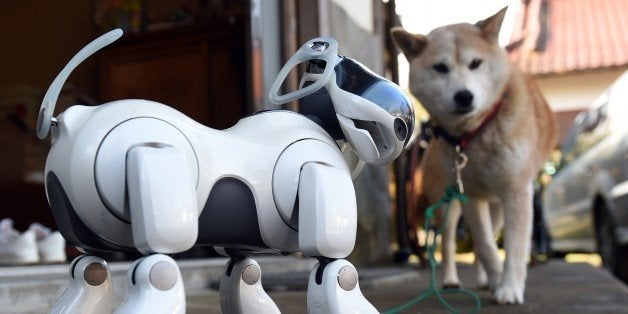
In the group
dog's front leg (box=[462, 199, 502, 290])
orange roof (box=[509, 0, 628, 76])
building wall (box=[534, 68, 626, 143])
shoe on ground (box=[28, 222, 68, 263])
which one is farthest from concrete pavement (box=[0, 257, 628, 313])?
building wall (box=[534, 68, 626, 143])

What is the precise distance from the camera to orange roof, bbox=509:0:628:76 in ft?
45.2

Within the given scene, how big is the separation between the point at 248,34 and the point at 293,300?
1927 millimetres

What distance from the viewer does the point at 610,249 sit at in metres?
5.74

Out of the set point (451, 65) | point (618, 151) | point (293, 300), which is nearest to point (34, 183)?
point (293, 300)

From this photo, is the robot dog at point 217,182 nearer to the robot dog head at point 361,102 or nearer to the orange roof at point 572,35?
the robot dog head at point 361,102

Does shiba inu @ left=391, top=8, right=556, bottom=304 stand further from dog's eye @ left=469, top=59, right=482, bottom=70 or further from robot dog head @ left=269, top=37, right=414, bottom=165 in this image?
robot dog head @ left=269, top=37, right=414, bottom=165

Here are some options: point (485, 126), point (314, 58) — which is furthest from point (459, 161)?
point (314, 58)

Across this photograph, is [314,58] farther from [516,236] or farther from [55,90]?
[516,236]

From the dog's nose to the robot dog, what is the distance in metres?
1.47

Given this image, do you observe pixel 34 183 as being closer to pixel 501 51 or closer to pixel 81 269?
pixel 501 51

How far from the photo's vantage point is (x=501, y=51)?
9.89 ft

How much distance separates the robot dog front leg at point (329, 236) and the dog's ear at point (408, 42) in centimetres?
191

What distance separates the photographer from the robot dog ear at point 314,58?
4.42 ft

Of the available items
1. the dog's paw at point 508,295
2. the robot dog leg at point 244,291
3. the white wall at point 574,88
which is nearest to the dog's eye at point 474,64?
the dog's paw at point 508,295
